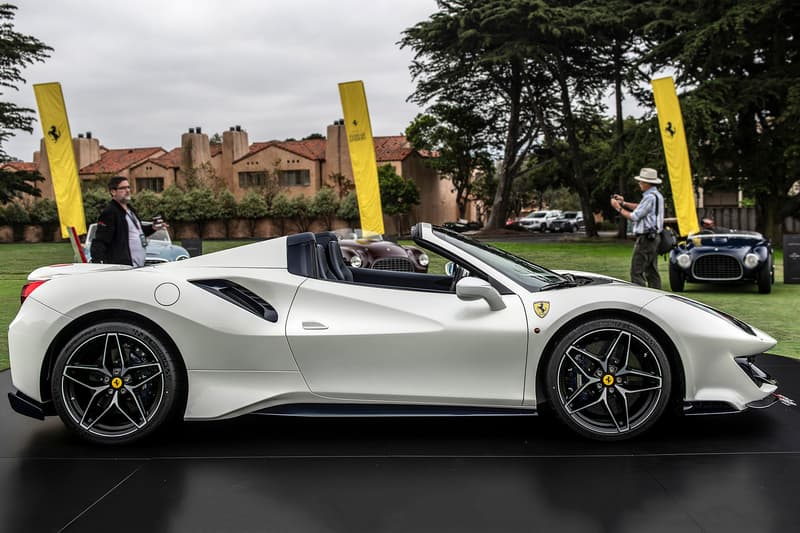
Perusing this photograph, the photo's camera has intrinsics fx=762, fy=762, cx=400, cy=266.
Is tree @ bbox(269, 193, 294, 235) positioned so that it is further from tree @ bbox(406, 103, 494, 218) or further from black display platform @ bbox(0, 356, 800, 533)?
black display platform @ bbox(0, 356, 800, 533)

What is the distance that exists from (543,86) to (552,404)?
41.1 m

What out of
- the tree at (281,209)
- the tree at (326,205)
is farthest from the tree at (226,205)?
the tree at (326,205)

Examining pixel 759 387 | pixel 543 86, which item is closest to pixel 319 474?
pixel 759 387

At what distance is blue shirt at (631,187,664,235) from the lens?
9.47m

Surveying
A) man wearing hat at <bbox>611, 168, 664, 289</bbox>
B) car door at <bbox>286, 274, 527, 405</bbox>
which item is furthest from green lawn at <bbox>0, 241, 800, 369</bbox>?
man wearing hat at <bbox>611, 168, 664, 289</bbox>

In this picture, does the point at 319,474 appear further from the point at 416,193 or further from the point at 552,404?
the point at 416,193

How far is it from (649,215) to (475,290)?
6.26m

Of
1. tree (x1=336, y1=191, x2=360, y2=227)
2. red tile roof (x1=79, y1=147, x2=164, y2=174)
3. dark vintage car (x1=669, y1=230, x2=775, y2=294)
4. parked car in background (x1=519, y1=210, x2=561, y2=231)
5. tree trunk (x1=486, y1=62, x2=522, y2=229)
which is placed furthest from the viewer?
red tile roof (x1=79, y1=147, x2=164, y2=174)

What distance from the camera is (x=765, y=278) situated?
12.4 metres

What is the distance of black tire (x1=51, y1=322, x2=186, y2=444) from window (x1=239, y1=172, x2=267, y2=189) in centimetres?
5697

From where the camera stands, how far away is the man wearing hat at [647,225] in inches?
373

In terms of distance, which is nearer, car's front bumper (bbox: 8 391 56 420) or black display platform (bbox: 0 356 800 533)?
black display platform (bbox: 0 356 800 533)

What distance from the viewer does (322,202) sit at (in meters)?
53.3

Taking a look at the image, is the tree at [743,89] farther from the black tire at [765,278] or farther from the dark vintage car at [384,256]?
the dark vintage car at [384,256]
